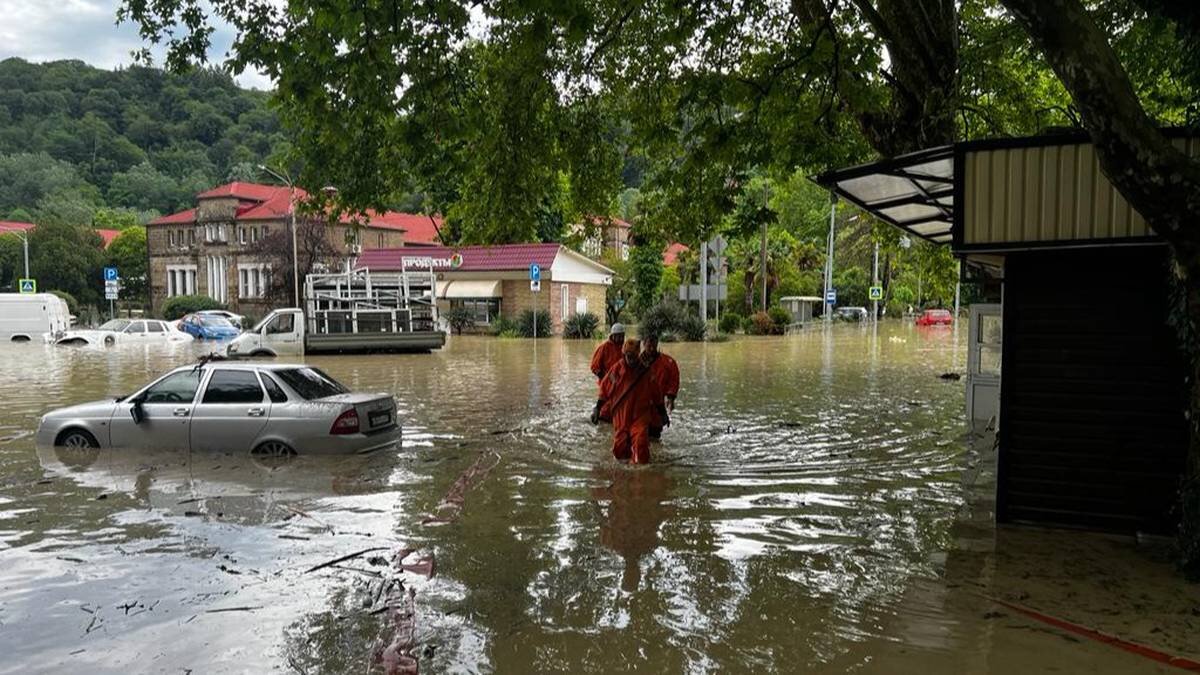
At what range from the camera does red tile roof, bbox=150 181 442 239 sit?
59.5 meters

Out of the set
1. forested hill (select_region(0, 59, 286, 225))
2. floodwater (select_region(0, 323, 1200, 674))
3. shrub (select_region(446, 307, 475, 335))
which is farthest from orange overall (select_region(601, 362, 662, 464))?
forested hill (select_region(0, 59, 286, 225))

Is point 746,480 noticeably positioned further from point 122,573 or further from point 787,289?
point 787,289

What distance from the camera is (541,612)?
519cm

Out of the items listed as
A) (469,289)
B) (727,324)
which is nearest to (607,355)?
(727,324)

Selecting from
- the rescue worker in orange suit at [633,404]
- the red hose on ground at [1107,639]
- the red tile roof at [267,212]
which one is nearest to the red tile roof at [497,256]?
the red tile roof at [267,212]

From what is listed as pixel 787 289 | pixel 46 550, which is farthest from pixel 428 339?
pixel 787 289

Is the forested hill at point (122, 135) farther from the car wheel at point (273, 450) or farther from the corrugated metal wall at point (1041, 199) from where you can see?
the corrugated metal wall at point (1041, 199)

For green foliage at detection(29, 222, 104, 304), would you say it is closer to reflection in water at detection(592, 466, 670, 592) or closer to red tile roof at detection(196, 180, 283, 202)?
red tile roof at detection(196, 180, 283, 202)

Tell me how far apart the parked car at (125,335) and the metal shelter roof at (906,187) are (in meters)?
32.8

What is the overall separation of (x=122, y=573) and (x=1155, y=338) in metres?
7.93

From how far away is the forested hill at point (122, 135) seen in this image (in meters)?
94.6

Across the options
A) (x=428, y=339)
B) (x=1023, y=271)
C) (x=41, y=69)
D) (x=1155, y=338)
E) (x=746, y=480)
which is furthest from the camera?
(x=41, y=69)

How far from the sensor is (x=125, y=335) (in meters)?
34.8

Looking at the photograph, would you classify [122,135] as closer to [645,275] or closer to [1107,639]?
[645,275]
